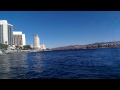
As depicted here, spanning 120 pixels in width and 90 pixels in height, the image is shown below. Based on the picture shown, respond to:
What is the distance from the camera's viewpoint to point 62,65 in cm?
484

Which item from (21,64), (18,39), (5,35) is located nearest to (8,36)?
(5,35)

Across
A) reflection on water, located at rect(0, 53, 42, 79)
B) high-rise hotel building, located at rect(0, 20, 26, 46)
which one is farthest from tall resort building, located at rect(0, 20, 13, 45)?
reflection on water, located at rect(0, 53, 42, 79)

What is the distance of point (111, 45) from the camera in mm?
3883

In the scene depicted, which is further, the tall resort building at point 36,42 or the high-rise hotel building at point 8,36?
the tall resort building at point 36,42

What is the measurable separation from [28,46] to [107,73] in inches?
74.1

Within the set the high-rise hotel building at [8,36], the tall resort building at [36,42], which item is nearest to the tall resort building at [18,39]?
the high-rise hotel building at [8,36]

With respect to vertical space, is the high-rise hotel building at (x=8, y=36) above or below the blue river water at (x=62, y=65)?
above

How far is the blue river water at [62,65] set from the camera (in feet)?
12.5

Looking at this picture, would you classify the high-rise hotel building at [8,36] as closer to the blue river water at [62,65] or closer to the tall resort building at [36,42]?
the tall resort building at [36,42]
